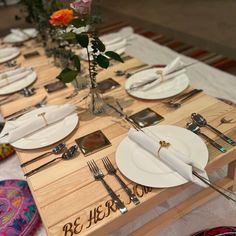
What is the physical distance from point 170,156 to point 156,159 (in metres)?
0.06

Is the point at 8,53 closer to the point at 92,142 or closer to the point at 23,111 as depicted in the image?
the point at 23,111

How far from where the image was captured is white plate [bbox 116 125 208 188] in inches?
33.1

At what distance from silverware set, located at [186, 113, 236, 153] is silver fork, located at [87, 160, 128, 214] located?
368 mm

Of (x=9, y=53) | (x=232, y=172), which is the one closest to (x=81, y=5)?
(x=232, y=172)

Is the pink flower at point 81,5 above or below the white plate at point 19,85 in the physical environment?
above

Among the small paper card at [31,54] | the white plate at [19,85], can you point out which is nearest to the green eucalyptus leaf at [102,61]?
the white plate at [19,85]

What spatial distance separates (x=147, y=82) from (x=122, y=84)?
145 millimetres

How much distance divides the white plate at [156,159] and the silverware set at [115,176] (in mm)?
30

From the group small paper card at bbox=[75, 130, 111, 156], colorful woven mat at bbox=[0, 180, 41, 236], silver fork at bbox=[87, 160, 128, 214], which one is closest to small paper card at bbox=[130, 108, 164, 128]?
small paper card at bbox=[75, 130, 111, 156]

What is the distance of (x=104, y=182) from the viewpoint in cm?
89

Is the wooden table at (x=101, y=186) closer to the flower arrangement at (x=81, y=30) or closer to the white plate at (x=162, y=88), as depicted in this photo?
the white plate at (x=162, y=88)

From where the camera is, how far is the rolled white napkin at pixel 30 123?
3.61 feet

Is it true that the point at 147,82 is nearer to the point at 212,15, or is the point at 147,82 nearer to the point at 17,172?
the point at 17,172

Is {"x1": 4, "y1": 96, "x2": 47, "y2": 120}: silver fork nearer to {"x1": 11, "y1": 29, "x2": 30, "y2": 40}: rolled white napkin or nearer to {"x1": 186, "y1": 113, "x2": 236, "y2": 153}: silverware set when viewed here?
{"x1": 186, "y1": 113, "x2": 236, "y2": 153}: silverware set
